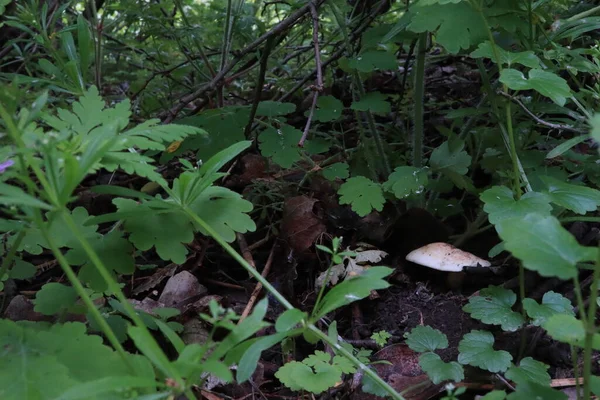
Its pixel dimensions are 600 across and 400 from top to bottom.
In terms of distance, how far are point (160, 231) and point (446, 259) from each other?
100 cm

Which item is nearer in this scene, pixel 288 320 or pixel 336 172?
pixel 288 320

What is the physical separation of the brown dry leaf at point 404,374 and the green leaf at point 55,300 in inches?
36.4

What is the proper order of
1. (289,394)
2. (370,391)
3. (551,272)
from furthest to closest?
(289,394), (370,391), (551,272)

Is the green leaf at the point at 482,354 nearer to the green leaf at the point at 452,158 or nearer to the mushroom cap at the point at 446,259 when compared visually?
the mushroom cap at the point at 446,259

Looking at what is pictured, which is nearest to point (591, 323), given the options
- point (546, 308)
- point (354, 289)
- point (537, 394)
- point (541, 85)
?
point (537, 394)

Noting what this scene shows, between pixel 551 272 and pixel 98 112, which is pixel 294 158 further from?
pixel 551 272

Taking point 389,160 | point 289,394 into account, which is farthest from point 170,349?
point 389,160

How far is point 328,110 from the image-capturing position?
2.50 meters

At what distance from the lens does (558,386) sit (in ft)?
5.01

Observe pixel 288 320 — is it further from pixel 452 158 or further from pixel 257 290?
pixel 452 158

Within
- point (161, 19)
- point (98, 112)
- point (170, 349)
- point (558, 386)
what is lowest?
point (558, 386)

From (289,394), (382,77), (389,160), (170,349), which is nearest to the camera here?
(289,394)

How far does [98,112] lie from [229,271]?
3.35ft

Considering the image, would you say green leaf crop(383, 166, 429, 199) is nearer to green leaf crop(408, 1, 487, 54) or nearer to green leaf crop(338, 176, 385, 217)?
green leaf crop(338, 176, 385, 217)
